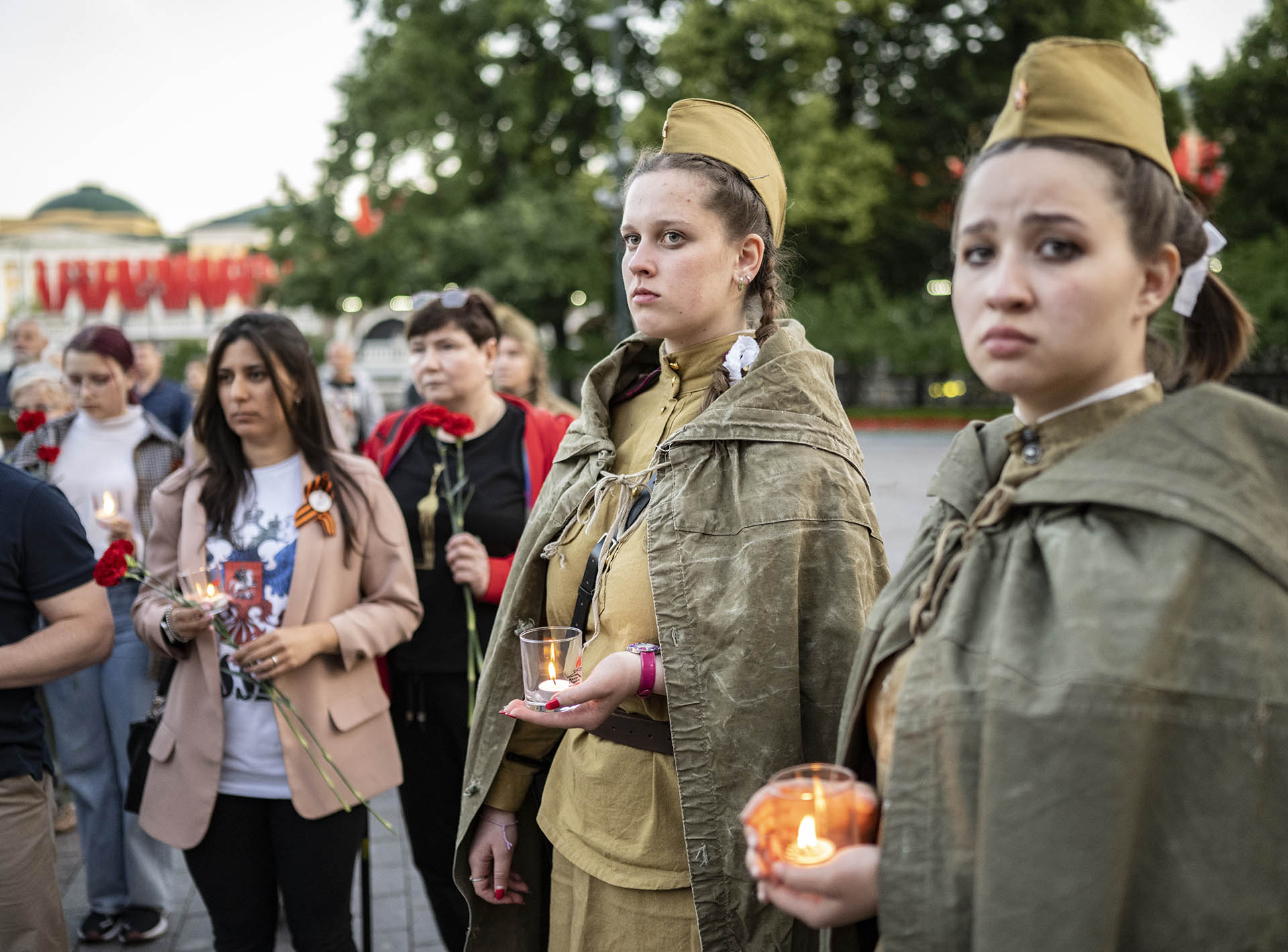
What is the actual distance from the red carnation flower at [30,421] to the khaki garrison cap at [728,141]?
3.98 m

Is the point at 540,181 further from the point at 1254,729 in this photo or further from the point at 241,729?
the point at 1254,729

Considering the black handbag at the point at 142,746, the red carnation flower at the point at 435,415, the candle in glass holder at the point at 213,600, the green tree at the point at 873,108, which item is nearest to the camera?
the candle in glass holder at the point at 213,600

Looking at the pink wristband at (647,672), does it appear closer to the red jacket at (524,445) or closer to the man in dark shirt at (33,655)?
the man in dark shirt at (33,655)

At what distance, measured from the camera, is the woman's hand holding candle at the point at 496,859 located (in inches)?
98.8

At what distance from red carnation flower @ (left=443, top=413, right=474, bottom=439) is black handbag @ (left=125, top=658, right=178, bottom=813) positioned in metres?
1.22

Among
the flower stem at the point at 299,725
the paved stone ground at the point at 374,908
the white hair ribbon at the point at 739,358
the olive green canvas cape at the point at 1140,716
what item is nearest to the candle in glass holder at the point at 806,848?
the olive green canvas cape at the point at 1140,716

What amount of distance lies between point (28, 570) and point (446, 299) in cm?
197

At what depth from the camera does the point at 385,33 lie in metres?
26.1

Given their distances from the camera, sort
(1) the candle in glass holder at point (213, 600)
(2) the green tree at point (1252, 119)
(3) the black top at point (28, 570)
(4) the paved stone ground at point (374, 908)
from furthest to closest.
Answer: (2) the green tree at point (1252, 119) < (4) the paved stone ground at point (374, 908) < (1) the candle in glass holder at point (213, 600) < (3) the black top at point (28, 570)

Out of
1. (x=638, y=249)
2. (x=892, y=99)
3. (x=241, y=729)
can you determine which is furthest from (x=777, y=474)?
(x=892, y=99)

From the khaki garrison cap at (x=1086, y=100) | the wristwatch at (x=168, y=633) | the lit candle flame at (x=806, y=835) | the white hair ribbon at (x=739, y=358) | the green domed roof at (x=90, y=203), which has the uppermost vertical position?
the green domed roof at (x=90, y=203)

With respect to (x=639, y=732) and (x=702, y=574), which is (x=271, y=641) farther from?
(x=702, y=574)

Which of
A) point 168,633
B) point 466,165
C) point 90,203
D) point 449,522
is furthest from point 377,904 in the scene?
point 90,203

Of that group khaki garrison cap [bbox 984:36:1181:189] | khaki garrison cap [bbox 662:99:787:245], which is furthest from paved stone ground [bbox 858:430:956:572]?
khaki garrison cap [bbox 984:36:1181:189]
